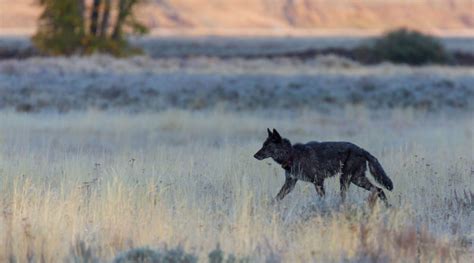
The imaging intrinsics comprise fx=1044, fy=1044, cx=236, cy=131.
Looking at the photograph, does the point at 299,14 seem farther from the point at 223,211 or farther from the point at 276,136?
the point at 223,211

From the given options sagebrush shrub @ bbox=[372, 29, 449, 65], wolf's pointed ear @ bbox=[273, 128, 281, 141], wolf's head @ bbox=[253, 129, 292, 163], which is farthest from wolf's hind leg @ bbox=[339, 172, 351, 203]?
sagebrush shrub @ bbox=[372, 29, 449, 65]

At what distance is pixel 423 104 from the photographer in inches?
1137

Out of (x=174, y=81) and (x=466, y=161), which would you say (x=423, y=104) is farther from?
(x=466, y=161)

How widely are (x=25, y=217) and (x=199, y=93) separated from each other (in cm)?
2070

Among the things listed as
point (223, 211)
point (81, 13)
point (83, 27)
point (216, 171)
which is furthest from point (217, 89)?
point (223, 211)

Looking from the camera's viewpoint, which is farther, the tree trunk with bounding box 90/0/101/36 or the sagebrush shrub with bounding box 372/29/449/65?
the sagebrush shrub with bounding box 372/29/449/65

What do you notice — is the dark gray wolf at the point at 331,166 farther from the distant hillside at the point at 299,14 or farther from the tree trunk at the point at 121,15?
the distant hillside at the point at 299,14

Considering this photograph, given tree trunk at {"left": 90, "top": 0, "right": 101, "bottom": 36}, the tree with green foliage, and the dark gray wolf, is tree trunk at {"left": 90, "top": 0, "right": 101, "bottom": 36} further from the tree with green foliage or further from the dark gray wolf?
the dark gray wolf

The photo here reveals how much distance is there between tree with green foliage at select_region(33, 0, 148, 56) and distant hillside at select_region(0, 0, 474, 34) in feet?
241

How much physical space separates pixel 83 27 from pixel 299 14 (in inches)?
3404

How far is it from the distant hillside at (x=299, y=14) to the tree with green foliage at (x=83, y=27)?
2887 inches

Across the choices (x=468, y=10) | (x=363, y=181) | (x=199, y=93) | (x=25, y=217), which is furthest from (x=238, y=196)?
(x=468, y=10)

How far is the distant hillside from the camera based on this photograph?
12100 centimetres

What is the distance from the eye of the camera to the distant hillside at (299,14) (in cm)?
12100
